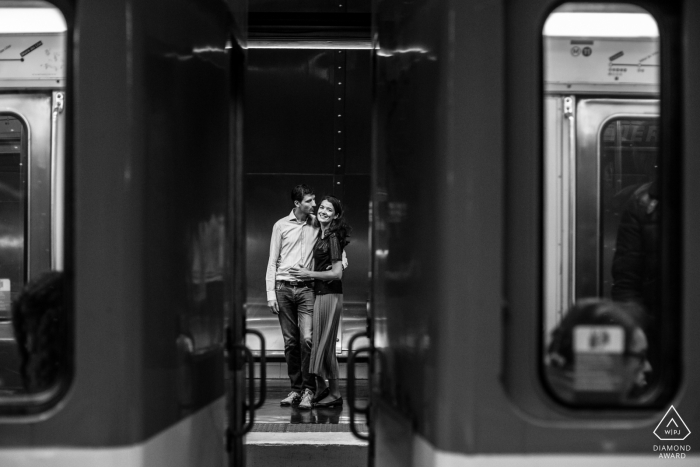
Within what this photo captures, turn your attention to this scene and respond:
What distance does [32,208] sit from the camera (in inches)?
77.9

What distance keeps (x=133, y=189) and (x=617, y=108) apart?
1153 mm

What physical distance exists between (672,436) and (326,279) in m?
4.63

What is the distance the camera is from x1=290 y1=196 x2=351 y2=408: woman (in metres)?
6.36

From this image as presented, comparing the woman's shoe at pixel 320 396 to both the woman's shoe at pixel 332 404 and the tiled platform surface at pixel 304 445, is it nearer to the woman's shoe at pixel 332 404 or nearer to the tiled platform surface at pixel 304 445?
the woman's shoe at pixel 332 404

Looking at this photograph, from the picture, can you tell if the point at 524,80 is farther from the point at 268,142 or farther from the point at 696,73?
the point at 268,142

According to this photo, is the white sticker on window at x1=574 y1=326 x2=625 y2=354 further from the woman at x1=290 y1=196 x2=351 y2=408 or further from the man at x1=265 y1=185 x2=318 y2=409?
the man at x1=265 y1=185 x2=318 y2=409

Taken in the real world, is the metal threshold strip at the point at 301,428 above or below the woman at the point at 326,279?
below

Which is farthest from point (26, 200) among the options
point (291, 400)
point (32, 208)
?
point (291, 400)

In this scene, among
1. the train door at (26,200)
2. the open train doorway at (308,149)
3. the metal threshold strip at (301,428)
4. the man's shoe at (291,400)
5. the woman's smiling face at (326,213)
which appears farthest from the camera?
the open train doorway at (308,149)

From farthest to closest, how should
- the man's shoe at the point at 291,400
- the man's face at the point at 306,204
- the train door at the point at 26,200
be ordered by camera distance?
1. the man's shoe at the point at 291,400
2. the man's face at the point at 306,204
3. the train door at the point at 26,200

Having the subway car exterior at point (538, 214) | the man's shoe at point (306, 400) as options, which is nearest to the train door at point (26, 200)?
the subway car exterior at point (538, 214)

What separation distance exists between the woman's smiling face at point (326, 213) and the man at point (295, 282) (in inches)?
6.5

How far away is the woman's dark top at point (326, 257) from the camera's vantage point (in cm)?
635

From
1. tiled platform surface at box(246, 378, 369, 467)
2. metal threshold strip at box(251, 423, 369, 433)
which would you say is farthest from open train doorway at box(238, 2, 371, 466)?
tiled platform surface at box(246, 378, 369, 467)
